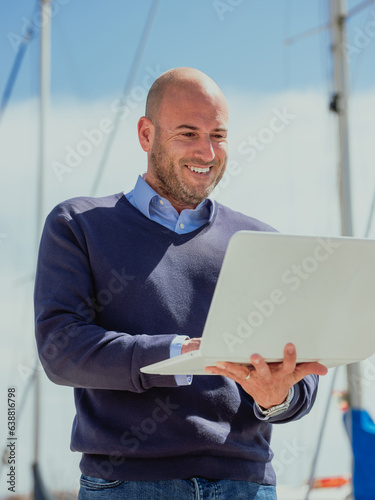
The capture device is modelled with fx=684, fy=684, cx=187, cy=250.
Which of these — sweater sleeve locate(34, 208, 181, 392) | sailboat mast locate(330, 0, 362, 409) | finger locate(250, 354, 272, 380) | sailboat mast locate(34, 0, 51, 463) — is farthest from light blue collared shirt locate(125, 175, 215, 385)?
sailboat mast locate(34, 0, 51, 463)

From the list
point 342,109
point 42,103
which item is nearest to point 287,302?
point 342,109

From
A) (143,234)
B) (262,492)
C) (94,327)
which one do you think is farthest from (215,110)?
(262,492)

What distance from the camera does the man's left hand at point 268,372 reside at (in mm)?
1366

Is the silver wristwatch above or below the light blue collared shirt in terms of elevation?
below

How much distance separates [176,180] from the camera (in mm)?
2041

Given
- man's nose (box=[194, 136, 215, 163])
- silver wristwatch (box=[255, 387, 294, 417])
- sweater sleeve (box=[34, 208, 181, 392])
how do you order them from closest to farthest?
sweater sleeve (box=[34, 208, 181, 392])
silver wristwatch (box=[255, 387, 294, 417])
man's nose (box=[194, 136, 215, 163])

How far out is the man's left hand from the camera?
1366mm

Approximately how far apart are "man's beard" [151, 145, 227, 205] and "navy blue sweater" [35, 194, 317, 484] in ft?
0.48

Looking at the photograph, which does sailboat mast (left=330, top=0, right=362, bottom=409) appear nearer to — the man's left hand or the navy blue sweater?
the navy blue sweater

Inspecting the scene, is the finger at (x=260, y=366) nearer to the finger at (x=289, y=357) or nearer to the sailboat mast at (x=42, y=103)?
the finger at (x=289, y=357)

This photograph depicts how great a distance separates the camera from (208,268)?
1913 millimetres

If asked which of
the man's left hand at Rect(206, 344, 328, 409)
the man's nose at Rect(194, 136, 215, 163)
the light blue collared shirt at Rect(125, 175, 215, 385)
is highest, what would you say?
the man's nose at Rect(194, 136, 215, 163)

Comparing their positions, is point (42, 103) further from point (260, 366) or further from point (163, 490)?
point (260, 366)

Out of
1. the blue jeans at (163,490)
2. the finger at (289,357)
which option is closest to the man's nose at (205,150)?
the finger at (289,357)
